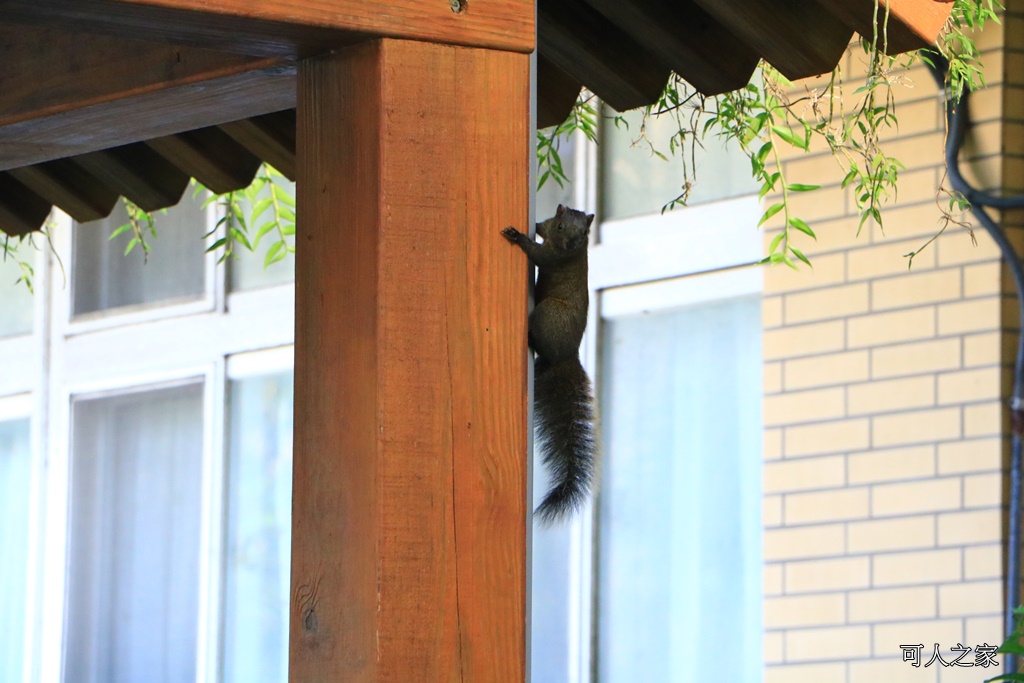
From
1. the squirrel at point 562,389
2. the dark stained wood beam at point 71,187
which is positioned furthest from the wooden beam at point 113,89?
the dark stained wood beam at point 71,187

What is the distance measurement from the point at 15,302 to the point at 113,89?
20.6ft

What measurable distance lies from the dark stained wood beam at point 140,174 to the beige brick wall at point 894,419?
2.42m

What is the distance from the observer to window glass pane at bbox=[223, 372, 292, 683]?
7363 millimetres

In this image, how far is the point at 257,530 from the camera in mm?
7480

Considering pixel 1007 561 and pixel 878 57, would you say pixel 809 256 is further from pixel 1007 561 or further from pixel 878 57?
pixel 878 57

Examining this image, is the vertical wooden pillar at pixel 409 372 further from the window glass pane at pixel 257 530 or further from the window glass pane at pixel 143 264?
the window glass pane at pixel 143 264

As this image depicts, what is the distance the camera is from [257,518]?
24.6 feet

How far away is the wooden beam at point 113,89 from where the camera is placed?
241cm

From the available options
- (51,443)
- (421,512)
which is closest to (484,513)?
(421,512)

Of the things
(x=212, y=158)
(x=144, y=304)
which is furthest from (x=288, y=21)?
(x=144, y=304)

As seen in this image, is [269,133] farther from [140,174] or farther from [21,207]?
[21,207]

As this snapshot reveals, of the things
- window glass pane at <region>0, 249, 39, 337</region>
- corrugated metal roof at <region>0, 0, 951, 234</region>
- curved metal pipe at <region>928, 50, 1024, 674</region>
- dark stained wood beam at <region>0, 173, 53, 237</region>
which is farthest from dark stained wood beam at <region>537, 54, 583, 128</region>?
window glass pane at <region>0, 249, 39, 337</region>

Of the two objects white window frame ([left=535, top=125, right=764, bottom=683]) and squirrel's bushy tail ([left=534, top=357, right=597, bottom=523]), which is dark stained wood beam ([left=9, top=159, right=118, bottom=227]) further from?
white window frame ([left=535, top=125, right=764, bottom=683])

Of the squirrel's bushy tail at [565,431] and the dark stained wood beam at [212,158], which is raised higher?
the dark stained wood beam at [212,158]
